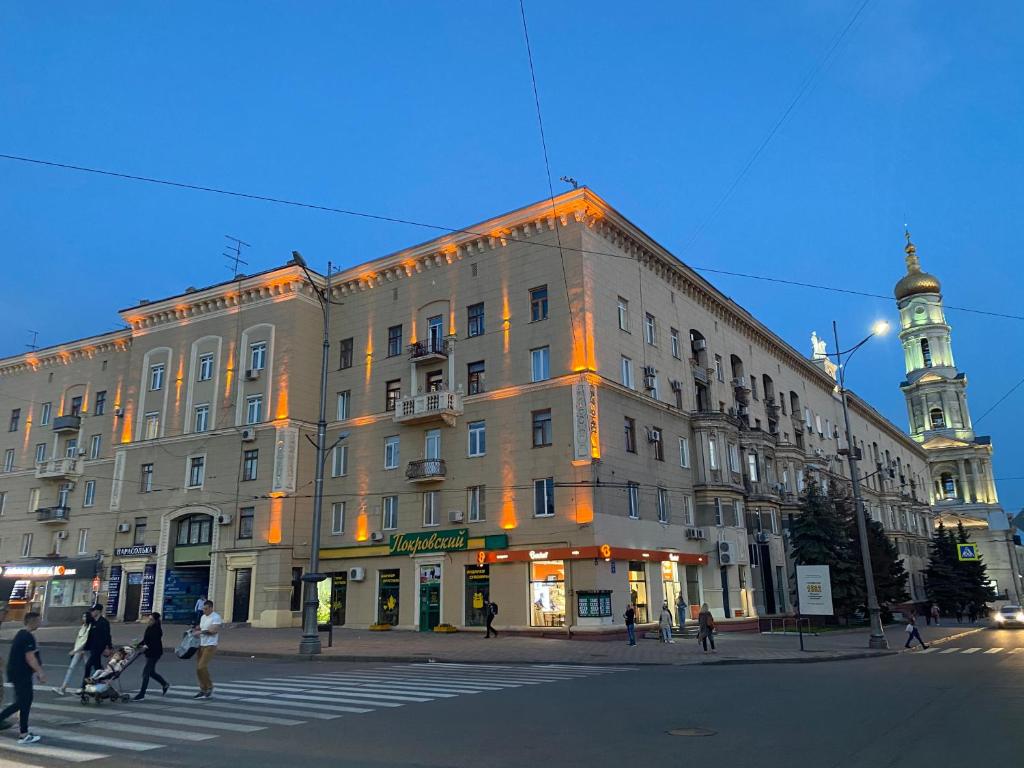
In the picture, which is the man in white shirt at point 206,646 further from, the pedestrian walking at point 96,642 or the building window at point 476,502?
the building window at point 476,502

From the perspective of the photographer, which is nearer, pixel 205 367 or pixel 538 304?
pixel 538 304

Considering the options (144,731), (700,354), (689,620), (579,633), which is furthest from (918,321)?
(144,731)

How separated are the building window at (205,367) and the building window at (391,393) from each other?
12347 mm

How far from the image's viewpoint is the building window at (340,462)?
40.3 meters

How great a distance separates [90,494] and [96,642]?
134 feet

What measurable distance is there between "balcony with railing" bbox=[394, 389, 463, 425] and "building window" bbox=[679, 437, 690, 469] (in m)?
12.2

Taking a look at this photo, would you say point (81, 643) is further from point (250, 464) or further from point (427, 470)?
point (250, 464)

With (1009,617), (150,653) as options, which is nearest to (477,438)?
(150,653)

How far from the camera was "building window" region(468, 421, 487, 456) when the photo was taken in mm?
35750

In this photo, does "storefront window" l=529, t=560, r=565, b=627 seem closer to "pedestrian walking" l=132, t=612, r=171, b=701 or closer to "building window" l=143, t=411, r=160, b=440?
"pedestrian walking" l=132, t=612, r=171, b=701

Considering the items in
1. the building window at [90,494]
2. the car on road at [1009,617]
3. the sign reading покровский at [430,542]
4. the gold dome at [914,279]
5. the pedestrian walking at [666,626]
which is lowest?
the car on road at [1009,617]

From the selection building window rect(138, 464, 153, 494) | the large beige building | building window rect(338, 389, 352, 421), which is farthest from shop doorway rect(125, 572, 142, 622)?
building window rect(338, 389, 352, 421)

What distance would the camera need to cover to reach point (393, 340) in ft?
133

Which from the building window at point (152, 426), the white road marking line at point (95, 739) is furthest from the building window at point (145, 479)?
the white road marking line at point (95, 739)
